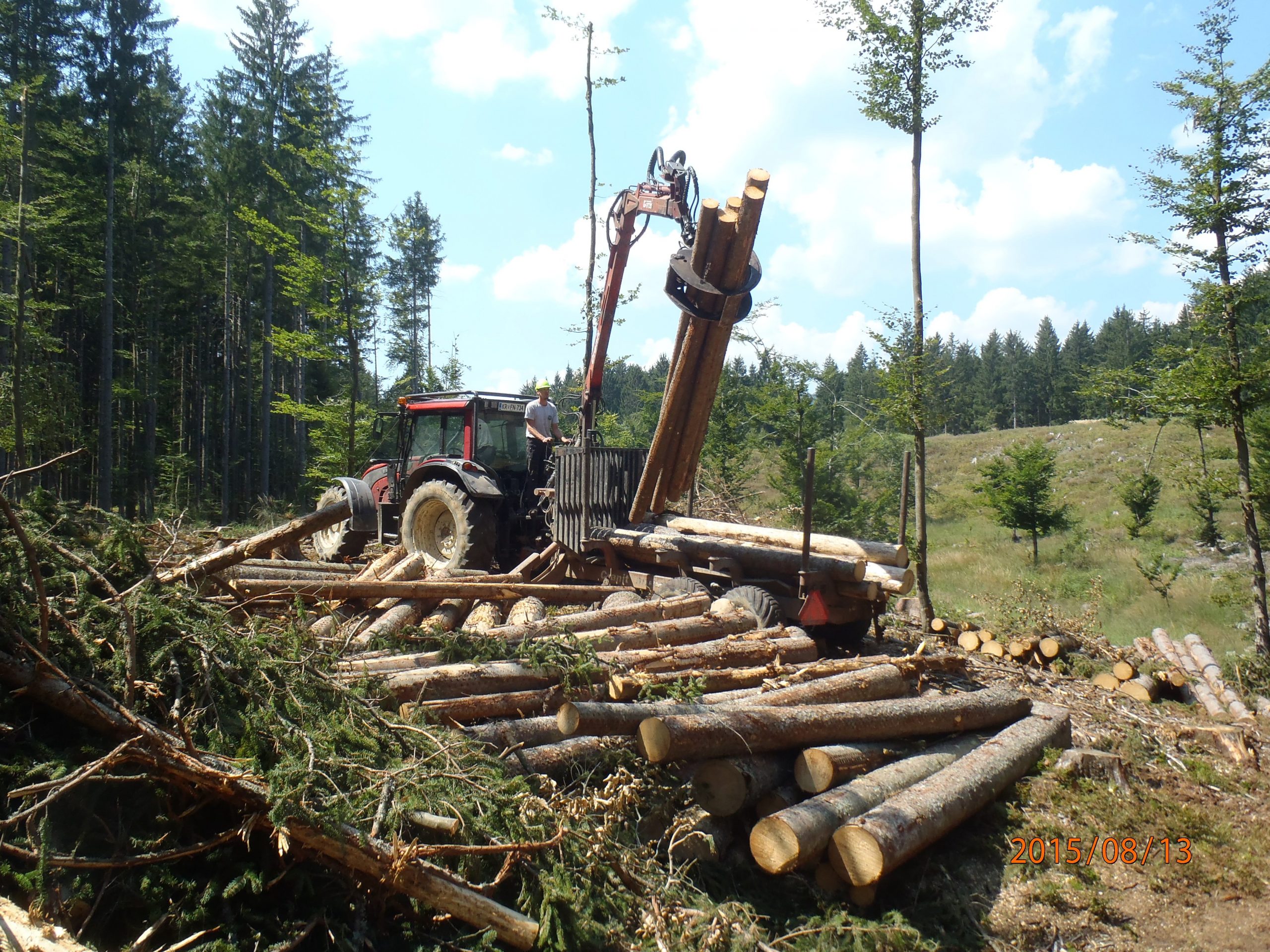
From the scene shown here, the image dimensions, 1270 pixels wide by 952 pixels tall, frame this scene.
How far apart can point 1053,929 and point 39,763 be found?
4.53 m

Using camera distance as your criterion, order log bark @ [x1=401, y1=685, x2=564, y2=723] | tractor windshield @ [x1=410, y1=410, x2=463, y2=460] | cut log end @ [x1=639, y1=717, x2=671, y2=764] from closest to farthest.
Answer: cut log end @ [x1=639, y1=717, x2=671, y2=764] < log bark @ [x1=401, y1=685, x2=564, y2=723] < tractor windshield @ [x1=410, y1=410, x2=463, y2=460]

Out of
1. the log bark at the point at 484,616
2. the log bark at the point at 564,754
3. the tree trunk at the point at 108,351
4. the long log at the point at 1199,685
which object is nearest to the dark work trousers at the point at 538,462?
the log bark at the point at 484,616

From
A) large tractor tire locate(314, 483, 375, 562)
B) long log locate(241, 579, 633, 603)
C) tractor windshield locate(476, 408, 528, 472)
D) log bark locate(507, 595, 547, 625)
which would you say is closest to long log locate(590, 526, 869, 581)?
long log locate(241, 579, 633, 603)

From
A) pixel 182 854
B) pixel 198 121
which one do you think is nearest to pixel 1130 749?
pixel 182 854

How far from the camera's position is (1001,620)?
35.2 ft

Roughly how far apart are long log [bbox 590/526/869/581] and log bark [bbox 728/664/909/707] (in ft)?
4.39

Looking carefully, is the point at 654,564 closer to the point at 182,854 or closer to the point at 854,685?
the point at 854,685

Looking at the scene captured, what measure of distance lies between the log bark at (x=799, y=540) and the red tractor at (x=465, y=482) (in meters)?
1.98

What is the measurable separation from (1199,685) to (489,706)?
8.05 metres

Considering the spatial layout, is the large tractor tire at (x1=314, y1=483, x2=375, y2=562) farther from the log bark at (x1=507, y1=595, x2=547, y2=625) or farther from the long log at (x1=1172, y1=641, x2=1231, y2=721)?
the long log at (x1=1172, y1=641, x2=1231, y2=721)

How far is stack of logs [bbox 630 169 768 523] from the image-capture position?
687 cm

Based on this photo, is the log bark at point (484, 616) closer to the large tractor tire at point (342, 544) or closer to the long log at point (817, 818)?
the long log at point (817, 818)

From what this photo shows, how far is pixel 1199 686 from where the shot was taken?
8586 mm
